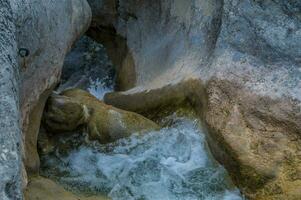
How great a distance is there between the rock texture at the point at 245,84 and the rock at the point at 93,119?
456mm

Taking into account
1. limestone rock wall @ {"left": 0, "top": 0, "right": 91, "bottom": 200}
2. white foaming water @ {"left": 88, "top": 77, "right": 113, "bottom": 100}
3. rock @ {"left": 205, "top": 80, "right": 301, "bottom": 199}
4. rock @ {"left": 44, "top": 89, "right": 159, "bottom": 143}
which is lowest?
white foaming water @ {"left": 88, "top": 77, "right": 113, "bottom": 100}

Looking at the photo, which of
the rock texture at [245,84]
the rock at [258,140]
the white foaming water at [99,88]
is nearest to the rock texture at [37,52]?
the rock texture at [245,84]

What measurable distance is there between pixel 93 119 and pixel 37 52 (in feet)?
3.24

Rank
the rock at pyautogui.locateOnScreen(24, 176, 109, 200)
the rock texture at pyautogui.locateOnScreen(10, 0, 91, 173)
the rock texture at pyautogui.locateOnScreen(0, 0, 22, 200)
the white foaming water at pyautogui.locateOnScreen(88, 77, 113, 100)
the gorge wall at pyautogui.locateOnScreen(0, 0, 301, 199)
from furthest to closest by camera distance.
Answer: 1. the white foaming water at pyautogui.locateOnScreen(88, 77, 113, 100)
2. the gorge wall at pyautogui.locateOnScreen(0, 0, 301, 199)
3. the rock texture at pyautogui.locateOnScreen(10, 0, 91, 173)
4. the rock at pyautogui.locateOnScreen(24, 176, 109, 200)
5. the rock texture at pyautogui.locateOnScreen(0, 0, 22, 200)

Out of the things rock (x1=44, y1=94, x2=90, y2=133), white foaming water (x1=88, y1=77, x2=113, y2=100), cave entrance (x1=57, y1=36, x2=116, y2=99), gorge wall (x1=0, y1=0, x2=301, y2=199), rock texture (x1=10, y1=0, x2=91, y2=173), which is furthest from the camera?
cave entrance (x1=57, y1=36, x2=116, y2=99)

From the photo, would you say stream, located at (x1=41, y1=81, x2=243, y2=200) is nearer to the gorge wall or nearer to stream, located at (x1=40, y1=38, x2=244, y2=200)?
stream, located at (x1=40, y1=38, x2=244, y2=200)

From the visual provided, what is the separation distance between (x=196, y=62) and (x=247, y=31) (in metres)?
0.55

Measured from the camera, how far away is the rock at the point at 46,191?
157 inches

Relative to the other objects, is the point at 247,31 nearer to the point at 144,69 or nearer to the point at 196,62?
the point at 196,62

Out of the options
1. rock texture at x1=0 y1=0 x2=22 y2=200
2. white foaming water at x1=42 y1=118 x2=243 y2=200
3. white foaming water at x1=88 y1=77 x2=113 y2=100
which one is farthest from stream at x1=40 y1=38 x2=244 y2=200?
white foaming water at x1=88 y1=77 x2=113 y2=100

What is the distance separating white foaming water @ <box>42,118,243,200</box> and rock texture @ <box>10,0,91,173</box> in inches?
14.7

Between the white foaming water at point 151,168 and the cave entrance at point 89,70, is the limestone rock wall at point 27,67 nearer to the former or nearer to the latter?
the white foaming water at point 151,168

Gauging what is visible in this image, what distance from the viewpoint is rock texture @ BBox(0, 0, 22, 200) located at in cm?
276

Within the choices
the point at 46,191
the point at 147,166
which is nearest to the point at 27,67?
the point at 46,191
